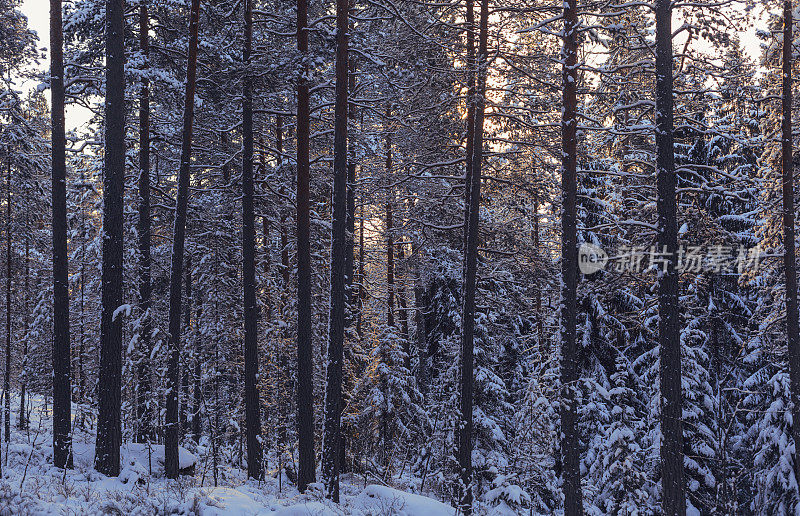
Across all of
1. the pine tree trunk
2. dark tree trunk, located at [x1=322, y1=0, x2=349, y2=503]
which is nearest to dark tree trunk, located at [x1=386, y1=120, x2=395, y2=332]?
the pine tree trunk

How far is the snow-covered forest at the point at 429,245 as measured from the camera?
34.9ft

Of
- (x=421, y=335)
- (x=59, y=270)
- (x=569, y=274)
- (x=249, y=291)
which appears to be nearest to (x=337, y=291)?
(x=249, y=291)

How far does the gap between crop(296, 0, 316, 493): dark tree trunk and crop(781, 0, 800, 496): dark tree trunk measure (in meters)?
12.4

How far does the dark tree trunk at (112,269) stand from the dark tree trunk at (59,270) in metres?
1.75

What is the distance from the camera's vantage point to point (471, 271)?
Answer: 503 inches

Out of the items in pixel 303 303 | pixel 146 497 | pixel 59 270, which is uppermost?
pixel 59 270

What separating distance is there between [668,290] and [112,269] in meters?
10.8

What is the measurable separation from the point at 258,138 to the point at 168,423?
396 inches

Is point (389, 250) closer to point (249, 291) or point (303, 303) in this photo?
point (249, 291)

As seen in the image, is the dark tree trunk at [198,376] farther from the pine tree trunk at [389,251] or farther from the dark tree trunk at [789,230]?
the dark tree trunk at [789,230]

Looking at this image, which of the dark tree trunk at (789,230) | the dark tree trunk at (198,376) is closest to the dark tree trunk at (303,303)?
the dark tree trunk at (198,376)

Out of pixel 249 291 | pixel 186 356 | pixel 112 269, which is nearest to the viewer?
pixel 112 269

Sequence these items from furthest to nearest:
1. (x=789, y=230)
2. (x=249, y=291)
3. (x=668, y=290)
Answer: (x=249, y=291) < (x=789, y=230) < (x=668, y=290)

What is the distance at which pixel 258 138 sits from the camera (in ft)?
62.8
